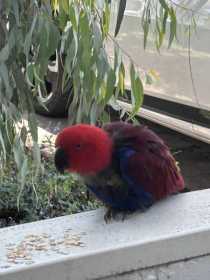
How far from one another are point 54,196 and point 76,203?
0.13 meters

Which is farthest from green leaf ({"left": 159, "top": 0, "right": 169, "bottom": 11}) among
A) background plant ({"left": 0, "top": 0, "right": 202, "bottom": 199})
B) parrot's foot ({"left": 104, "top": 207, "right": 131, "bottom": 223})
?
parrot's foot ({"left": 104, "top": 207, "right": 131, "bottom": 223})

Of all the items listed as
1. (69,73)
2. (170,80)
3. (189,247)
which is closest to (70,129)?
(69,73)

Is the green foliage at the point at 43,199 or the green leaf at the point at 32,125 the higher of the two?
the green leaf at the point at 32,125

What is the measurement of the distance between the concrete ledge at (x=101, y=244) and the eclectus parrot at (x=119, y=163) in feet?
0.22

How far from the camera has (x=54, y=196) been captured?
3244 millimetres

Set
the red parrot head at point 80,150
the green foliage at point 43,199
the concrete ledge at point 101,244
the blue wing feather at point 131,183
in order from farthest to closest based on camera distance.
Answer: the green foliage at point 43,199
the blue wing feather at point 131,183
the red parrot head at point 80,150
the concrete ledge at point 101,244

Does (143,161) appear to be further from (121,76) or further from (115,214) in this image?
(121,76)

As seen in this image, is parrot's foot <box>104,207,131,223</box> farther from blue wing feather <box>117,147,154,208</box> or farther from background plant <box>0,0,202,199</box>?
background plant <box>0,0,202,199</box>

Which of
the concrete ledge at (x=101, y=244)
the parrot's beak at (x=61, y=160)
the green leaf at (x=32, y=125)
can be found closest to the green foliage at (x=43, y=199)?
the green leaf at (x=32, y=125)

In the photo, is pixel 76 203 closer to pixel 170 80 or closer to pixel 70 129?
pixel 70 129

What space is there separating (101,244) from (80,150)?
0.28 meters

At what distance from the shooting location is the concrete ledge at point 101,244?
5.58 feet

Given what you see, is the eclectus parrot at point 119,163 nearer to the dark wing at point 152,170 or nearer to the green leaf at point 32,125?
the dark wing at point 152,170

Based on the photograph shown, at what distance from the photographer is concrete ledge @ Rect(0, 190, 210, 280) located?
1.70m
